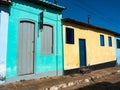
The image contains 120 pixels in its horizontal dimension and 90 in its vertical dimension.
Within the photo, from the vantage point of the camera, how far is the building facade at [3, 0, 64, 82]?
26.6 feet

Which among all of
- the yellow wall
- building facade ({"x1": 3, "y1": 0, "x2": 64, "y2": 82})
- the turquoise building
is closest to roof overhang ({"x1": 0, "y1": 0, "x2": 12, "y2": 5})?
the turquoise building

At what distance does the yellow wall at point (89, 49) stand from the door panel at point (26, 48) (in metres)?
2.51

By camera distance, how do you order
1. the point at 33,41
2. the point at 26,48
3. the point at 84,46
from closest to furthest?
1. the point at 26,48
2. the point at 33,41
3. the point at 84,46

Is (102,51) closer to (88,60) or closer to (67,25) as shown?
(88,60)

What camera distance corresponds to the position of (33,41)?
9.08 meters

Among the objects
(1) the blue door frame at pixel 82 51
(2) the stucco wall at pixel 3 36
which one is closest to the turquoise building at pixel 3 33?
(2) the stucco wall at pixel 3 36

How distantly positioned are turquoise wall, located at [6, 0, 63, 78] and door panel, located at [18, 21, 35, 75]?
239 mm

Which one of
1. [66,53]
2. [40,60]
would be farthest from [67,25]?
[40,60]

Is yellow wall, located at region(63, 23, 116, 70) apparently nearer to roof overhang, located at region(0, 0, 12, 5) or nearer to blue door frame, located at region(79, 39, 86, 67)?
blue door frame, located at region(79, 39, 86, 67)

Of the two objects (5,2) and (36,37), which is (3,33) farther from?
(36,37)

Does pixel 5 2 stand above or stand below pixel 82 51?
above

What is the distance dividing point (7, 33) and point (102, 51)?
9720 mm

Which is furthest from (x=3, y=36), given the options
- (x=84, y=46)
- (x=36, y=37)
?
(x=84, y=46)

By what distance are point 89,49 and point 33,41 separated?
18.2 ft
